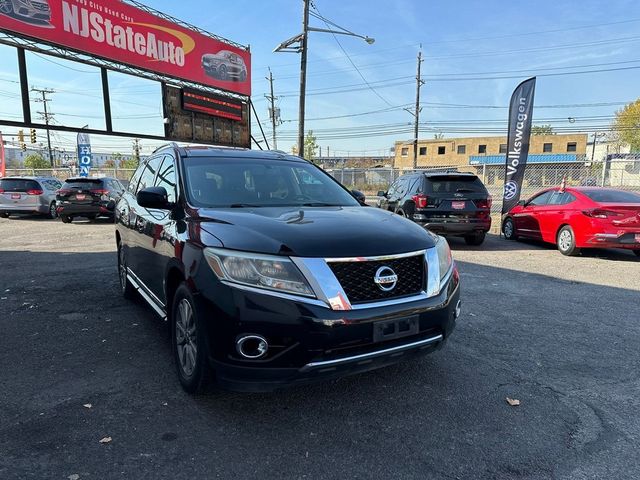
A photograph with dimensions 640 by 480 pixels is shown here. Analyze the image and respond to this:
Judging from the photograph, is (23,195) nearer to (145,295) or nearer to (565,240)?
(145,295)

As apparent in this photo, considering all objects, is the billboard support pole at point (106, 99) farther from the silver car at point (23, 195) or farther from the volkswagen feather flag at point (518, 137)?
the volkswagen feather flag at point (518, 137)

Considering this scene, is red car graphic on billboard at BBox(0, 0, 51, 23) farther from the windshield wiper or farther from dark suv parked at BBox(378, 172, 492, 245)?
the windshield wiper

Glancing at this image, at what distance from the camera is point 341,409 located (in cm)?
295

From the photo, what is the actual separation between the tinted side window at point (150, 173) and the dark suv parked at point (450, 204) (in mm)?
6008

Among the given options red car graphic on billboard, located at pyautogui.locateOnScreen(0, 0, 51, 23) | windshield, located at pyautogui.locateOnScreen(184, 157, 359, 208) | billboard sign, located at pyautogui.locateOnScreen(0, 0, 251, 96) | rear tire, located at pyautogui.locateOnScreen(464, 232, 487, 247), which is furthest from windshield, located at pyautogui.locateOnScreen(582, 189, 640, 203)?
red car graphic on billboard, located at pyautogui.locateOnScreen(0, 0, 51, 23)

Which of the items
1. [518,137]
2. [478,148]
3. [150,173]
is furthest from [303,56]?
[478,148]

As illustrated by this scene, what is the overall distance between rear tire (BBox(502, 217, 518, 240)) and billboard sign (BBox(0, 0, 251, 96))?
12555mm

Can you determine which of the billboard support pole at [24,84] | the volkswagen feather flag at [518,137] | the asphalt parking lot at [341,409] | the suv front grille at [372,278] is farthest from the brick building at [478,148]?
the suv front grille at [372,278]

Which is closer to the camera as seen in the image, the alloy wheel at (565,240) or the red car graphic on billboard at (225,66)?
the alloy wheel at (565,240)

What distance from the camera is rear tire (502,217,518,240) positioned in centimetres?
1142

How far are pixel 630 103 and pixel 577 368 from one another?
72557mm

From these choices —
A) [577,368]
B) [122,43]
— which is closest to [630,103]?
[122,43]

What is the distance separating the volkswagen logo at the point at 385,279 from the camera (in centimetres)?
266

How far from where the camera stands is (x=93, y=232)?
1241 centimetres
